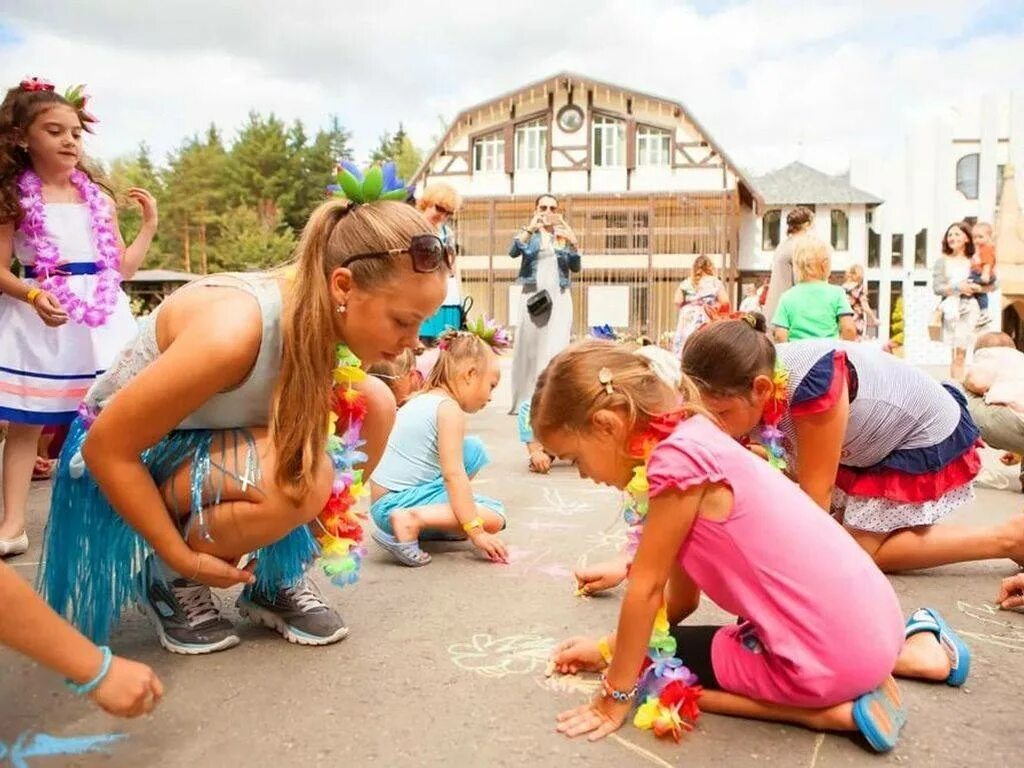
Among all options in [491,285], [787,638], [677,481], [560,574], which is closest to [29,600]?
[677,481]

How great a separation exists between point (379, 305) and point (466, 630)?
91 cm

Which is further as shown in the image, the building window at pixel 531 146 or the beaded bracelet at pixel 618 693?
the building window at pixel 531 146

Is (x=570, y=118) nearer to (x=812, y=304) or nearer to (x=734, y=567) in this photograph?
(x=812, y=304)

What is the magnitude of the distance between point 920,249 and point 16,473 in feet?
82.4

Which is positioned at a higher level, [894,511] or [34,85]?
[34,85]

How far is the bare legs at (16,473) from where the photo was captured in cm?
297

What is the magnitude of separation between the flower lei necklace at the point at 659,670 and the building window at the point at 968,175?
25.2 meters

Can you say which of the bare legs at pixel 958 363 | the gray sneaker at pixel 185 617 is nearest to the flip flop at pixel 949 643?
the gray sneaker at pixel 185 617

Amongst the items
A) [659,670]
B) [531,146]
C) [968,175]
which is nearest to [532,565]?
[659,670]

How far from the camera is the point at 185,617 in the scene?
85.3 inches

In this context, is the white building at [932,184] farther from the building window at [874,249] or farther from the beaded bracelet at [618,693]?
the beaded bracelet at [618,693]

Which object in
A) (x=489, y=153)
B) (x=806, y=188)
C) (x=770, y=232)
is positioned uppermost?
(x=489, y=153)

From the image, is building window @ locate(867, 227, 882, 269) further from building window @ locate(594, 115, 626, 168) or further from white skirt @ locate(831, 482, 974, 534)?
white skirt @ locate(831, 482, 974, 534)

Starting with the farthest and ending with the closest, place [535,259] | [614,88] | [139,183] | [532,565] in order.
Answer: [139,183] < [614,88] < [535,259] < [532,565]
